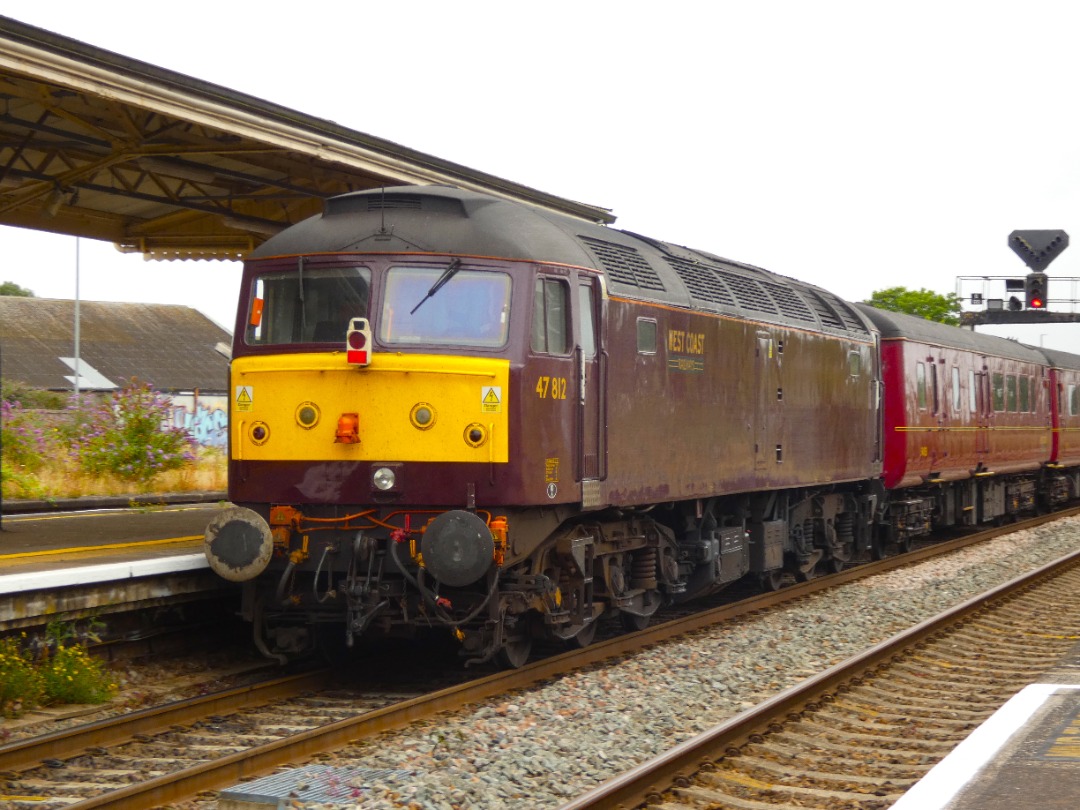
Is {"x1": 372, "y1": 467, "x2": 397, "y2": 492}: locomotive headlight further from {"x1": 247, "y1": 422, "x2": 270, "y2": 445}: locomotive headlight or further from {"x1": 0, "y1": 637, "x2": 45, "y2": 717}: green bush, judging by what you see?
{"x1": 0, "y1": 637, "x2": 45, "y2": 717}: green bush

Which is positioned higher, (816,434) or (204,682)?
(816,434)

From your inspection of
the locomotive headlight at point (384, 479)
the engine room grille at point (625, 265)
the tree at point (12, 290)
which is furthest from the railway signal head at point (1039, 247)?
the tree at point (12, 290)

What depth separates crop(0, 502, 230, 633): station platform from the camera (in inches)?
336

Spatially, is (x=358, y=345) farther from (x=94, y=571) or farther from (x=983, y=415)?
(x=983, y=415)

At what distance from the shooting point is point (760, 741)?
7918 mm

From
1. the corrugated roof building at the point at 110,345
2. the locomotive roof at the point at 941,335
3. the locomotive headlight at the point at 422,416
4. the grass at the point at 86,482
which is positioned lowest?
the grass at the point at 86,482

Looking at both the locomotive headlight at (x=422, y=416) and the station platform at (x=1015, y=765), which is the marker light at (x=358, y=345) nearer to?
the locomotive headlight at (x=422, y=416)

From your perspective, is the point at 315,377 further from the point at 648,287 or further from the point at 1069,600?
the point at 1069,600

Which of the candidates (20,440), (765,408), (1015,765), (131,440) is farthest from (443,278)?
(20,440)

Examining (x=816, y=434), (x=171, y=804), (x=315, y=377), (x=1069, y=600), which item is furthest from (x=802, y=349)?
(x=171, y=804)

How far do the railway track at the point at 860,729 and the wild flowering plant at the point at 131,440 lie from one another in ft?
39.5

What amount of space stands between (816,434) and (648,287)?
471 cm

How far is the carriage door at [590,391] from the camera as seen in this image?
9898 mm

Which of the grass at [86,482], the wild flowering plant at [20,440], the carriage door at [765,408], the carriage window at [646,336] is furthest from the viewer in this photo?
the wild flowering plant at [20,440]
